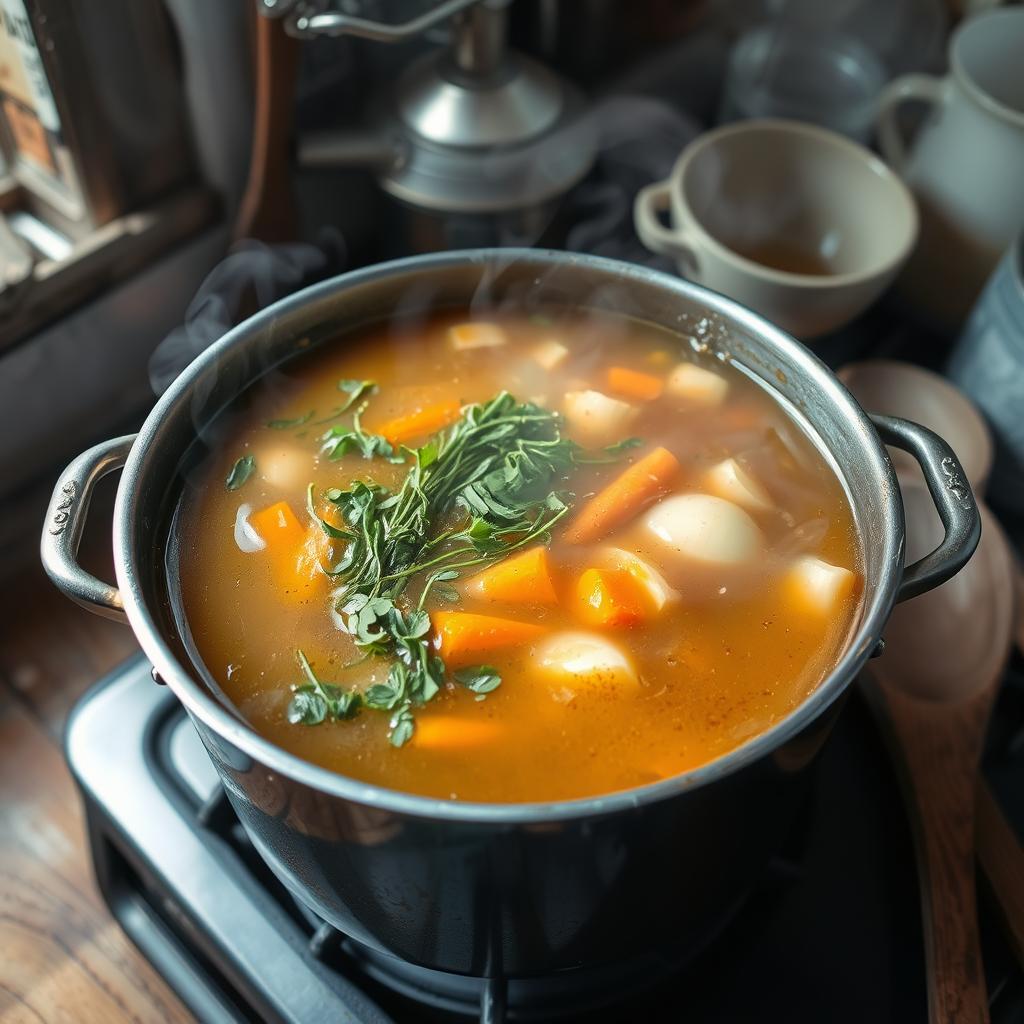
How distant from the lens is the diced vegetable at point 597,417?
1156 millimetres

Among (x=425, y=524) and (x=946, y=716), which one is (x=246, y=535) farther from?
(x=946, y=716)

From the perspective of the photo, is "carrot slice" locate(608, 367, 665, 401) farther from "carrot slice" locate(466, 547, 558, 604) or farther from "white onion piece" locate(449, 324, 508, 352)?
"carrot slice" locate(466, 547, 558, 604)

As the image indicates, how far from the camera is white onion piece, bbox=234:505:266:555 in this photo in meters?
1.03

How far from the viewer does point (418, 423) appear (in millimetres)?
1148

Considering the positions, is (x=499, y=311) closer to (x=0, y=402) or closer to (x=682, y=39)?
(x=0, y=402)

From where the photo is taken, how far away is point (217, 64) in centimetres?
146

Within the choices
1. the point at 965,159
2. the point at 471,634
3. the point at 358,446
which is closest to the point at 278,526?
the point at 358,446

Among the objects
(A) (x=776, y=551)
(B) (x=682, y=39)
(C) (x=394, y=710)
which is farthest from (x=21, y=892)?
(B) (x=682, y=39)

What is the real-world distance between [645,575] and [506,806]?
1.20 feet

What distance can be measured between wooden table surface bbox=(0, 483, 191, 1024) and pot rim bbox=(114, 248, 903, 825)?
529 millimetres

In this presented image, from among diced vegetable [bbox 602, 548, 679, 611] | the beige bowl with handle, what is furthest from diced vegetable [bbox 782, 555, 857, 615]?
the beige bowl with handle

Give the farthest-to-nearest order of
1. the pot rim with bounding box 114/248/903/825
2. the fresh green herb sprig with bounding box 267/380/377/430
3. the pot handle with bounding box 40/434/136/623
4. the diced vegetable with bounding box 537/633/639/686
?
the fresh green herb sprig with bounding box 267/380/377/430 → the diced vegetable with bounding box 537/633/639/686 → the pot handle with bounding box 40/434/136/623 → the pot rim with bounding box 114/248/903/825

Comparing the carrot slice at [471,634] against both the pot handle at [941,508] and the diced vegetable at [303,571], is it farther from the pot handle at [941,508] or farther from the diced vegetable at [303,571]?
the pot handle at [941,508]

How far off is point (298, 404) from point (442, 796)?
0.51m
